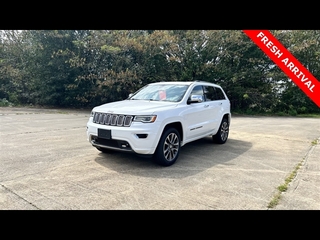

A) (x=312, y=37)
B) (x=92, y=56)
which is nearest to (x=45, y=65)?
(x=92, y=56)

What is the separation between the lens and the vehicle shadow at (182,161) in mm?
4612

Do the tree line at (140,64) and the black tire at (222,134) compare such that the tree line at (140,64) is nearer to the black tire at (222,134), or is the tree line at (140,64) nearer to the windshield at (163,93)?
the black tire at (222,134)

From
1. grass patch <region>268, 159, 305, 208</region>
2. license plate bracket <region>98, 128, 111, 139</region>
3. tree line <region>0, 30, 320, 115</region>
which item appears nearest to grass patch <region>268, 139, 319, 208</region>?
grass patch <region>268, 159, 305, 208</region>

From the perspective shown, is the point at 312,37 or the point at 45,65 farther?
the point at 312,37

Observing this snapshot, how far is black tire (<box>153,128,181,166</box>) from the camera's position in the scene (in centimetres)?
477

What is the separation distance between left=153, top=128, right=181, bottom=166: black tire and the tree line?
476 inches

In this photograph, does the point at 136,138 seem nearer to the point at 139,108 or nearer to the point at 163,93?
the point at 139,108

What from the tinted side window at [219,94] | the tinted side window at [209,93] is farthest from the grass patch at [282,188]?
the tinted side window at [219,94]

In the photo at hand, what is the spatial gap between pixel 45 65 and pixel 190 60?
34.5 feet

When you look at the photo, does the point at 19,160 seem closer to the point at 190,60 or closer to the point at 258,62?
the point at 190,60

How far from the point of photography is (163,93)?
5.86m

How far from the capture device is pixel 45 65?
17.8 m

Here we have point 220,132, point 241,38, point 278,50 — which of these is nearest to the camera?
point 278,50

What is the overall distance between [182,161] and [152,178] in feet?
4.10
